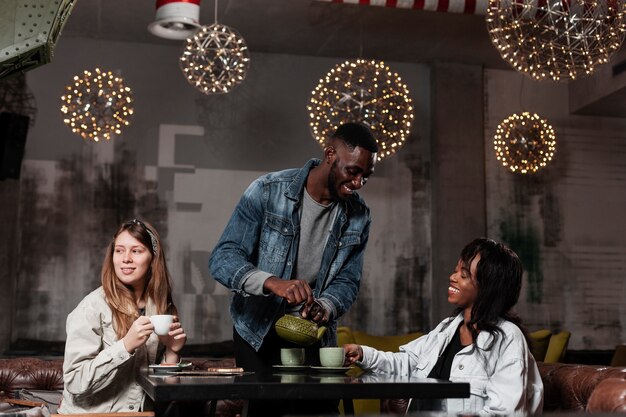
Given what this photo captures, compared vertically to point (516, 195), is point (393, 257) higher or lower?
lower

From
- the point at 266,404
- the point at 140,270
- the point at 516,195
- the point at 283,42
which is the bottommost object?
the point at 266,404

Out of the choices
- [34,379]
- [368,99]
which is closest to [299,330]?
[34,379]

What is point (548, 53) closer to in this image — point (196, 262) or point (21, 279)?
point (196, 262)

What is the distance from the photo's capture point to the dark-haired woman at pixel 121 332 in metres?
2.75

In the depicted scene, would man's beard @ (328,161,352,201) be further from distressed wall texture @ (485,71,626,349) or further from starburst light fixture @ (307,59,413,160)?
distressed wall texture @ (485,71,626,349)

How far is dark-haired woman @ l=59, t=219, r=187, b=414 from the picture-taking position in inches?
108

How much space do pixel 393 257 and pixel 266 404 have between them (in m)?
6.98

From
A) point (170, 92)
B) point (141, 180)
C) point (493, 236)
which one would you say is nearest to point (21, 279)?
point (141, 180)

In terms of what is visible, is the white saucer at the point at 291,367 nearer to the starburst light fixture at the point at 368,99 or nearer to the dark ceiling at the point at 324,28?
the starburst light fixture at the point at 368,99

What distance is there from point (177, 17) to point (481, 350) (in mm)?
4185

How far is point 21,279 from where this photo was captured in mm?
8719

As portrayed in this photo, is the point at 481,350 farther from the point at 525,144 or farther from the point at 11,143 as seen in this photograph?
the point at 11,143

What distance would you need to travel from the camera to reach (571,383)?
3.26 meters

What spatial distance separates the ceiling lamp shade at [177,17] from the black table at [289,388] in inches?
172
